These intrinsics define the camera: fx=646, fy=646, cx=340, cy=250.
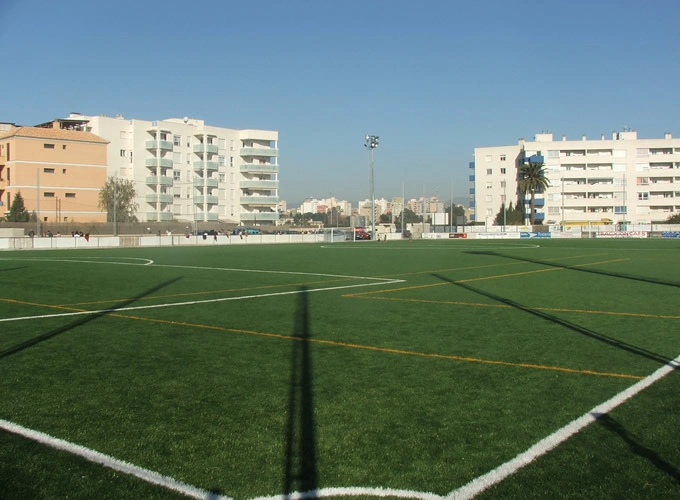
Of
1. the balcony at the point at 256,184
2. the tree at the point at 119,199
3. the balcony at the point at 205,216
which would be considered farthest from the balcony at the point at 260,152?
the tree at the point at 119,199

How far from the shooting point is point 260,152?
112 metres

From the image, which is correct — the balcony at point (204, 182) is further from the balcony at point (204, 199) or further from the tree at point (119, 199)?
the tree at point (119, 199)

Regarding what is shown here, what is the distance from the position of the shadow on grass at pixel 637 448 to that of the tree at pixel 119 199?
88740mm

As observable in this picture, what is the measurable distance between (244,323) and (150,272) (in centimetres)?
1548

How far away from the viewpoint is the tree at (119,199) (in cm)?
8938

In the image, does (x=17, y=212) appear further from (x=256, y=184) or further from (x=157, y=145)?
(x=256, y=184)

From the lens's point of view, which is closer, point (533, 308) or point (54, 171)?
point (533, 308)

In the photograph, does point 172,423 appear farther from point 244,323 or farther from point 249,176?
point 249,176

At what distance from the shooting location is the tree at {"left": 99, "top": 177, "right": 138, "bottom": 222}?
8938 cm

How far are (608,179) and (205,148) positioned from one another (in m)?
70.2

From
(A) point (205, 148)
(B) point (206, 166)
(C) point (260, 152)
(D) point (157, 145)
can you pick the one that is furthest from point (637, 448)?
(C) point (260, 152)

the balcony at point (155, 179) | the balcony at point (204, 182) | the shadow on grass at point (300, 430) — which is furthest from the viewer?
the balcony at point (204, 182)

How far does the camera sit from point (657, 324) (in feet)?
41.0

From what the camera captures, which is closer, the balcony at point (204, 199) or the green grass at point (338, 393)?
the green grass at point (338, 393)
